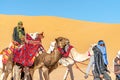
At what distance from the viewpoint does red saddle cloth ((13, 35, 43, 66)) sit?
13336 mm

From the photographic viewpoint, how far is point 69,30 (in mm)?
72562

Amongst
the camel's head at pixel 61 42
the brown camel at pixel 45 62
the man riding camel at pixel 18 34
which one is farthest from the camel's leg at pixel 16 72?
the camel's head at pixel 61 42

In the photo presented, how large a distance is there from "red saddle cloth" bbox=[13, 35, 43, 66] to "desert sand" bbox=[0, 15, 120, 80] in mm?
31505

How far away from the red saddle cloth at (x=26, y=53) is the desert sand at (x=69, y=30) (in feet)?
103

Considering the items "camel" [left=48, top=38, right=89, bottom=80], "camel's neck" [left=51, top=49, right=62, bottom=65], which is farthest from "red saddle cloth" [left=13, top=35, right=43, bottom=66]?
"camel" [left=48, top=38, right=89, bottom=80]

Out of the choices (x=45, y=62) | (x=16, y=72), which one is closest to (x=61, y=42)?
(x=45, y=62)

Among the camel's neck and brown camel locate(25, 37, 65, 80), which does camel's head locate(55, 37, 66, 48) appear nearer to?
brown camel locate(25, 37, 65, 80)

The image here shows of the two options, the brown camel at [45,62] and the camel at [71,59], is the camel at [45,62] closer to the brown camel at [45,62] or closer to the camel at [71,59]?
the brown camel at [45,62]

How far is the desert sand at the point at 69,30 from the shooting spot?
55906mm

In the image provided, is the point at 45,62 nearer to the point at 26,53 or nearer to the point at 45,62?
the point at 45,62

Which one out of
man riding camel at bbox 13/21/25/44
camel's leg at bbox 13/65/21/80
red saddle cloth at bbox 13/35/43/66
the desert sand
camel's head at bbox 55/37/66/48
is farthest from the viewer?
the desert sand

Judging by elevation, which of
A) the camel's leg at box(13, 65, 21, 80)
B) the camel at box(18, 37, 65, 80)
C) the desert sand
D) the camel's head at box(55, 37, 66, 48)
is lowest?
the desert sand

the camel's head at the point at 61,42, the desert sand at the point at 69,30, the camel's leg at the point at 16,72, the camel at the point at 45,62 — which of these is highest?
the camel's head at the point at 61,42

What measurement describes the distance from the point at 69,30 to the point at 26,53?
5905cm
